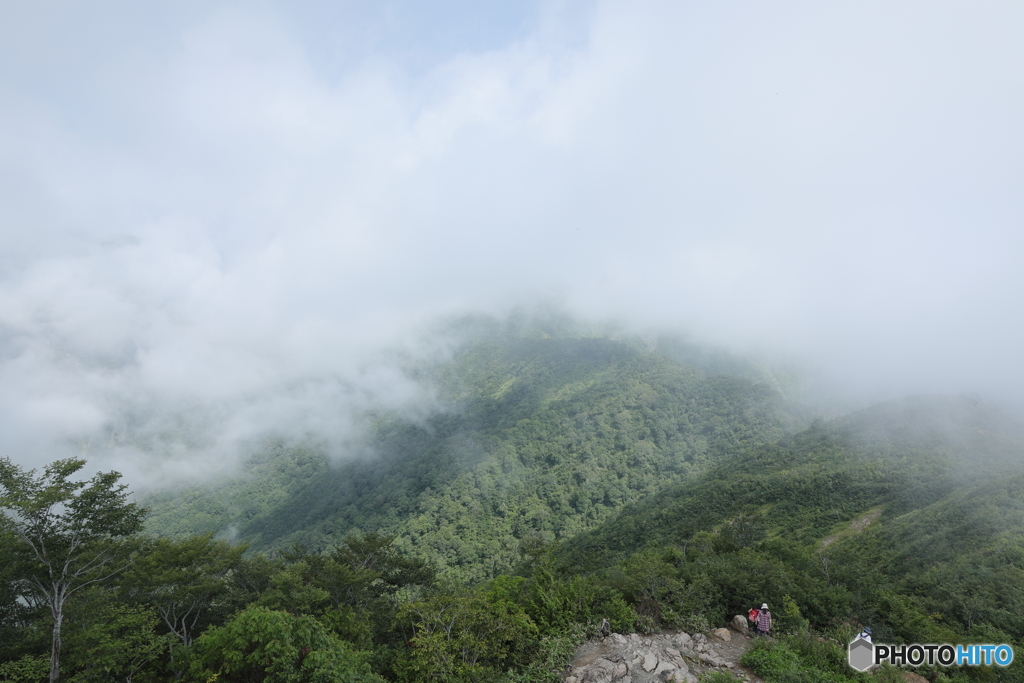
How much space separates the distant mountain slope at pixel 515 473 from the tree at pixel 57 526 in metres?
86.1

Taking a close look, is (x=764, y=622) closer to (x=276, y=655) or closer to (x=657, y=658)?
(x=657, y=658)

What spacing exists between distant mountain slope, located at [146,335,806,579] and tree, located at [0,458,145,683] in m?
86.1

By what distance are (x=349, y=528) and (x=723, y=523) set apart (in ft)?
367

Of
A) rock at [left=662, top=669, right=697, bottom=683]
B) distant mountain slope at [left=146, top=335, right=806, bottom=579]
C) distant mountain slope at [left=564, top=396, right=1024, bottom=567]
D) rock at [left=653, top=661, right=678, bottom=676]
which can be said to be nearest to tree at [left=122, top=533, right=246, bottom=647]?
rock at [left=653, top=661, right=678, bottom=676]

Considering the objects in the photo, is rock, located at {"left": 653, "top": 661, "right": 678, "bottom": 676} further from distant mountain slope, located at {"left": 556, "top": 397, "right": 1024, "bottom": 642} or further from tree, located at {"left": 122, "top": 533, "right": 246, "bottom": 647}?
tree, located at {"left": 122, "top": 533, "right": 246, "bottom": 647}

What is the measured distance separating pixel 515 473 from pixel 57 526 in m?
135

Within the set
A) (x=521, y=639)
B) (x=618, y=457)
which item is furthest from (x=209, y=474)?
(x=521, y=639)

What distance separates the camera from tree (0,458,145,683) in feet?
59.8

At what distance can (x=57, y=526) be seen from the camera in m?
19.6

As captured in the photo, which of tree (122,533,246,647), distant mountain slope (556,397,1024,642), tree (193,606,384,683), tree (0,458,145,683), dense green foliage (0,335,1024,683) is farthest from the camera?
tree (122,533,246,647)

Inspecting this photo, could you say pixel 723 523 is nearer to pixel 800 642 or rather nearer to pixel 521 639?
pixel 800 642

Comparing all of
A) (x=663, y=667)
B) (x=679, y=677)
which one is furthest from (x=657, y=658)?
(x=679, y=677)

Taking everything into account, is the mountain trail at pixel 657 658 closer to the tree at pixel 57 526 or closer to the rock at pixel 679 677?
the rock at pixel 679 677

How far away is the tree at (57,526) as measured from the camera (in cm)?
1822
